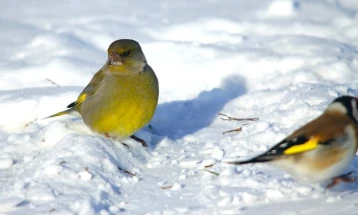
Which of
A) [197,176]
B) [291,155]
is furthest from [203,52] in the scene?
[291,155]

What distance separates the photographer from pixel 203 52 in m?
8.51

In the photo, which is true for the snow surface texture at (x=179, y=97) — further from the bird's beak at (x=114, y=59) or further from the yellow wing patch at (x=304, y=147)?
the bird's beak at (x=114, y=59)

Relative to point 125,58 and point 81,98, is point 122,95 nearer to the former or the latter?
→ point 125,58

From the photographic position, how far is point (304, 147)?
4758 mm

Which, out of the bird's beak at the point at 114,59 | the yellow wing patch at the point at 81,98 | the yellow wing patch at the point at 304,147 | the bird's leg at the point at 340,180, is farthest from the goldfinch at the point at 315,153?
the yellow wing patch at the point at 81,98

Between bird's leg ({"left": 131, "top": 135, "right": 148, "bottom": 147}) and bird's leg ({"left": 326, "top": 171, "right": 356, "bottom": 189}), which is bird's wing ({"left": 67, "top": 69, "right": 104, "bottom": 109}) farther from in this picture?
bird's leg ({"left": 326, "top": 171, "right": 356, "bottom": 189})

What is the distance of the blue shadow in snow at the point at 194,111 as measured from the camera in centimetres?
719

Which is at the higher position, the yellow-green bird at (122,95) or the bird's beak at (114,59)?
the bird's beak at (114,59)

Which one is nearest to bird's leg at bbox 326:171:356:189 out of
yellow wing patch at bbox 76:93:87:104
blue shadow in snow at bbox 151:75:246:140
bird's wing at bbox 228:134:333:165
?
bird's wing at bbox 228:134:333:165

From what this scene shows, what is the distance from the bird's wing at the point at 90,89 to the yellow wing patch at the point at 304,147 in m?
2.43

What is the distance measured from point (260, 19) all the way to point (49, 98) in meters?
3.40

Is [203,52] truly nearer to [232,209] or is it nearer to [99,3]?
[99,3]

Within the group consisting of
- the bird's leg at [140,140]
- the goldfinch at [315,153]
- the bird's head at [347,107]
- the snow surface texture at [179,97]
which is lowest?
the bird's leg at [140,140]

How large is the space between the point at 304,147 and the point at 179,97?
3.10 metres
